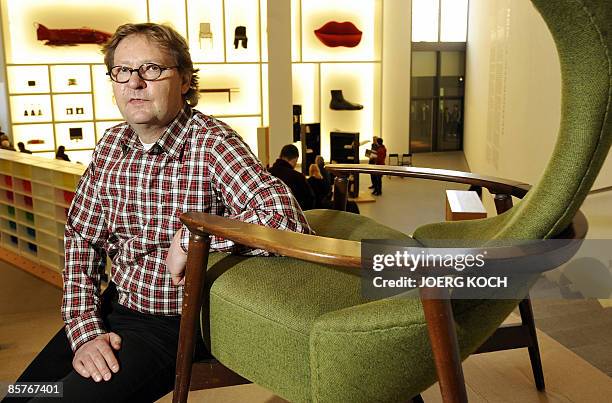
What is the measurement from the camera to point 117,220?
1679 mm

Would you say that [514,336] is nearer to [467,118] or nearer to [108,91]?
[108,91]

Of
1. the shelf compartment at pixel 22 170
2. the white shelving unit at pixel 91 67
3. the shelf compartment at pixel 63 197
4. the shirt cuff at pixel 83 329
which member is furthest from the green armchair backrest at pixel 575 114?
the white shelving unit at pixel 91 67

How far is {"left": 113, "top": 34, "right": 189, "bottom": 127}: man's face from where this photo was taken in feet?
5.19

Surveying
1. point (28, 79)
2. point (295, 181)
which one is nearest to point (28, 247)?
point (295, 181)

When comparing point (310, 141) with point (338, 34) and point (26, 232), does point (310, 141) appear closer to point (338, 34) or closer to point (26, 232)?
point (338, 34)

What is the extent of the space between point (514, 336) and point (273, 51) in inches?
306

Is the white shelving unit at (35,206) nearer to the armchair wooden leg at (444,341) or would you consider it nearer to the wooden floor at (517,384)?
the wooden floor at (517,384)

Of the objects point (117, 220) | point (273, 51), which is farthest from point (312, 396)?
point (273, 51)

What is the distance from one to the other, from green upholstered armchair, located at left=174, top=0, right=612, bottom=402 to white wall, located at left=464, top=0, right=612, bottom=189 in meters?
2.80

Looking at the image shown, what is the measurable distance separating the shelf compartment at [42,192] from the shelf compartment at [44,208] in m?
0.06

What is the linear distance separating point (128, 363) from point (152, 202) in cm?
40

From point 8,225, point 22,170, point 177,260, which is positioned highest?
point 177,260

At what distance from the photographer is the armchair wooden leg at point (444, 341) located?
3.58 ft

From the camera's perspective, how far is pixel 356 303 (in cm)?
140
